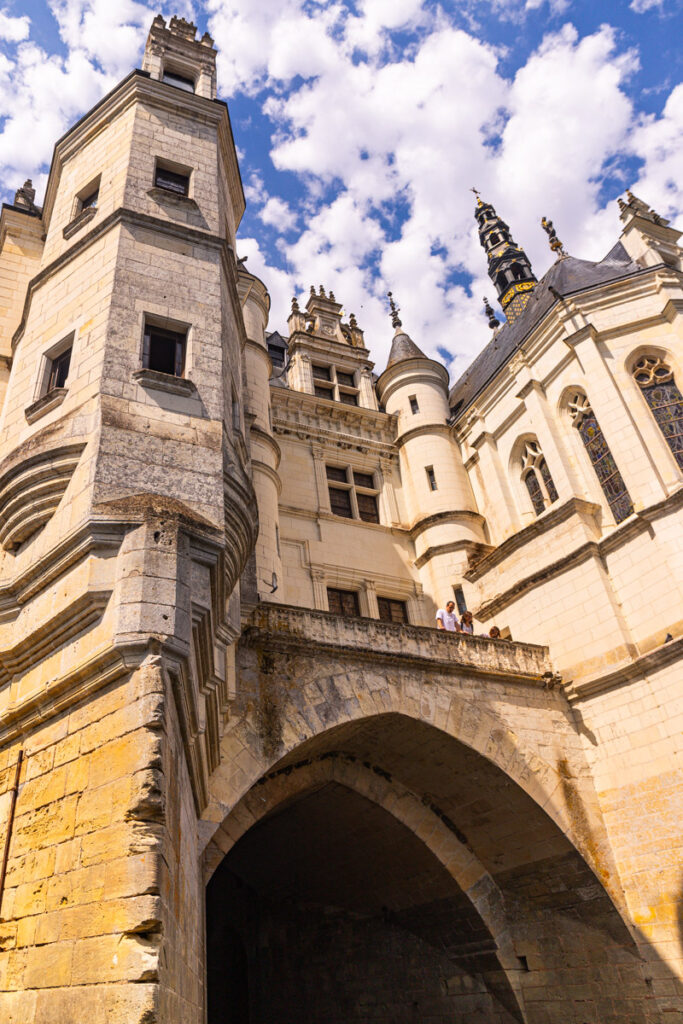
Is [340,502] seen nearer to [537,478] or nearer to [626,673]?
[537,478]

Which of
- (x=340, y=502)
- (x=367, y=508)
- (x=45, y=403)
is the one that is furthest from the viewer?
(x=367, y=508)

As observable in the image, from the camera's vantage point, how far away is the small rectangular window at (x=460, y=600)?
14.6 meters

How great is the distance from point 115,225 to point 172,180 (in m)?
1.78

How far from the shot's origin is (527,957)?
10672 mm

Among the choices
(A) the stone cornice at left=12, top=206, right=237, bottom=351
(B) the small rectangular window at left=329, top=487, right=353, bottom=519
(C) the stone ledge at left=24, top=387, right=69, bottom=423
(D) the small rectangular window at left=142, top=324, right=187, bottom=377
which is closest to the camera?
(C) the stone ledge at left=24, top=387, right=69, bottom=423

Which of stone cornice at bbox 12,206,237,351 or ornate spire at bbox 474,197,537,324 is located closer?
stone cornice at bbox 12,206,237,351

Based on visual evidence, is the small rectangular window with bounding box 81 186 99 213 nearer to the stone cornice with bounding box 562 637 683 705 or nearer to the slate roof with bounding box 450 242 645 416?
the slate roof with bounding box 450 242 645 416

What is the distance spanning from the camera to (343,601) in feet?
48.3

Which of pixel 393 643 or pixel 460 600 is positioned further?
pixel 460 600

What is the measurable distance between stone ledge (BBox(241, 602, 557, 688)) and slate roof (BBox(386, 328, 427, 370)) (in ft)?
32.0

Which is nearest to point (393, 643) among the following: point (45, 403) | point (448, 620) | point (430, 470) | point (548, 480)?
point (448, 620)

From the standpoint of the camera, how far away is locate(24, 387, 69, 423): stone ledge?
6797mm

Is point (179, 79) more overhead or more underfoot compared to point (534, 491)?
more overhead

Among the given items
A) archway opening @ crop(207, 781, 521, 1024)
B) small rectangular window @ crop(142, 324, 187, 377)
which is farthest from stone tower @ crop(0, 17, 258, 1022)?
archway opening @ crop(207, 781, 521, 1024)
